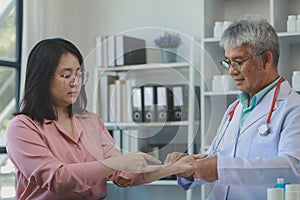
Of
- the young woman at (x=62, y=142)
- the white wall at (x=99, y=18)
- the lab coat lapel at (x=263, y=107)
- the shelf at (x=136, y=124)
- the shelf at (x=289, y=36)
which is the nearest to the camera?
the shelf at (x=136, y=124)

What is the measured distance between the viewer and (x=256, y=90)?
89.8 inches

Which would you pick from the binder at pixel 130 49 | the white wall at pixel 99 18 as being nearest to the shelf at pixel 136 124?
the binder at pixel 130 49

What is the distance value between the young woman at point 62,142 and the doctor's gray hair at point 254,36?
0.51 meters

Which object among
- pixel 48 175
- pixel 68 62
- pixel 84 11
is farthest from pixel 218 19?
pixel 48 175

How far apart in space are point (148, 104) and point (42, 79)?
1.55 feet

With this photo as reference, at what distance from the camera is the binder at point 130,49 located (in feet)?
6.55

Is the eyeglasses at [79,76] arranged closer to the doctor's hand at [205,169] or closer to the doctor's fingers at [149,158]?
the doctor's fingers at [149,158]

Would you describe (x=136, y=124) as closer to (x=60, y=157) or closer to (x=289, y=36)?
(x=60, y=157)

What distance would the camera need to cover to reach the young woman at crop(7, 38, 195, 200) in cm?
203

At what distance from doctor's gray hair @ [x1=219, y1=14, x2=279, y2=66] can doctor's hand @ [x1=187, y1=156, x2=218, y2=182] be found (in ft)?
1.55

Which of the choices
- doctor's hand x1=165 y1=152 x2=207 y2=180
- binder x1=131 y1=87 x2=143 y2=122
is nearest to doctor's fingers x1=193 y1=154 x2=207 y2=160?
doctor's hand x1=165 y1=152 x2=207 y2=180

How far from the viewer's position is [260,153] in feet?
6.95

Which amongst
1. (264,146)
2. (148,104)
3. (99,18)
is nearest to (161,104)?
(148,104)

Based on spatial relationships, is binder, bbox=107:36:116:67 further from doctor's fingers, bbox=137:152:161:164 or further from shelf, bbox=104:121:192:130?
doctor's fingers, bbox=137:152:161:164
